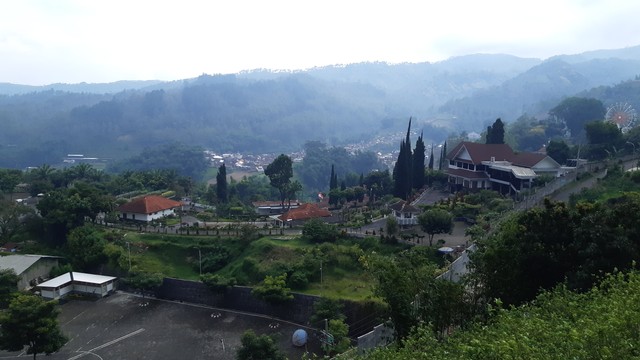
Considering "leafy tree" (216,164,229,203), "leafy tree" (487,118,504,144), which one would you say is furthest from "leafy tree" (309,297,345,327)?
"leafy tree" (487,118,504,144)

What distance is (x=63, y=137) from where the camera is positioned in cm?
16300

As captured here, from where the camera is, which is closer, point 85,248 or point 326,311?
point 326,311

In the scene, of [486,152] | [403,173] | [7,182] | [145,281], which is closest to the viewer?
[145,281]

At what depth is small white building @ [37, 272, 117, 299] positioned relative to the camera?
3120 cm

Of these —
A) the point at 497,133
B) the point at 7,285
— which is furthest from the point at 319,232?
the point at 497,133

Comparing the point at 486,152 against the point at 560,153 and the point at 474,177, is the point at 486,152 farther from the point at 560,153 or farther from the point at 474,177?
the point at 560,153

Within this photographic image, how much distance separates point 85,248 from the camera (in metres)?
34.7

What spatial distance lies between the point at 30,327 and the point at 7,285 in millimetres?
9210

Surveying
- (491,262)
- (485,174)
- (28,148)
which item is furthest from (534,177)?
(28,148)

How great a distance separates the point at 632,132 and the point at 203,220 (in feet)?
131

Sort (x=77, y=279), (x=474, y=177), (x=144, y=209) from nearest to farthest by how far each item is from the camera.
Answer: (x=77, y=279), (x=144, y=209), (x=474, y=177)

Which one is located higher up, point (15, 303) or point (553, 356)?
point (553, 356)

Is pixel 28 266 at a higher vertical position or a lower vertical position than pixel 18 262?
lower

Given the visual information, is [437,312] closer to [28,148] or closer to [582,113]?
[582,113]
